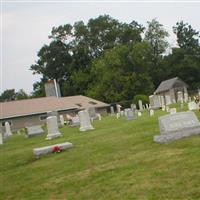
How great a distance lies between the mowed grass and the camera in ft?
22.0

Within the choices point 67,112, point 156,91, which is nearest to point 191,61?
point 156,91

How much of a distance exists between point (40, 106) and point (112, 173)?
146 feet

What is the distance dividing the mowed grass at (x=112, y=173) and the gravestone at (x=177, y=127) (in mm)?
287

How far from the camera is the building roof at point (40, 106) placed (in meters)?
50.0

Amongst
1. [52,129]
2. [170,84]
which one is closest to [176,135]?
[52,129]

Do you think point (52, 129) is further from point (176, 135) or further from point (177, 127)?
point (176, 135)

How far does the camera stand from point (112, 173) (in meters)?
8.34

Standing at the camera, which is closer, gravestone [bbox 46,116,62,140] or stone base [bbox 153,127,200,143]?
stone base [bbox 153,127,200,143]

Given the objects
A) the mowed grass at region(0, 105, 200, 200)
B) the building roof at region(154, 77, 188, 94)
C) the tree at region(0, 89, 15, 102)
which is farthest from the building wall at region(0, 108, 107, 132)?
the tree at region(0, 89, 15, 102)

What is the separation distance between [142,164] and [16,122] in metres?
42.5

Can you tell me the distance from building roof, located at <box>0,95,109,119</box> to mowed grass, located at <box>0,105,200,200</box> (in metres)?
37.8

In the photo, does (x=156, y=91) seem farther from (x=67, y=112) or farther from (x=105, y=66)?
(x=67, y=112)

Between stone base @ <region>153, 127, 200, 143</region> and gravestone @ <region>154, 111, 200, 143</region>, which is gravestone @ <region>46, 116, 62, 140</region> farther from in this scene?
stone base @ <region>153, 127, 200, 143</region>

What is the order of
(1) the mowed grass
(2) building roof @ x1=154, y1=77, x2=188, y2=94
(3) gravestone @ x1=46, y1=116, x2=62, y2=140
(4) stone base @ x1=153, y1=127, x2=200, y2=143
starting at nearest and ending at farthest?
1. (1) the mowed grass
2. (4) stone base @ x1=153, y1=127, x2=200, y2=143
3. (3) gravestone @ x1=46, y1=116, x2=62, y2=140
4. (2) building roof @ x1=154, y1=77, x2=188, y2=94
